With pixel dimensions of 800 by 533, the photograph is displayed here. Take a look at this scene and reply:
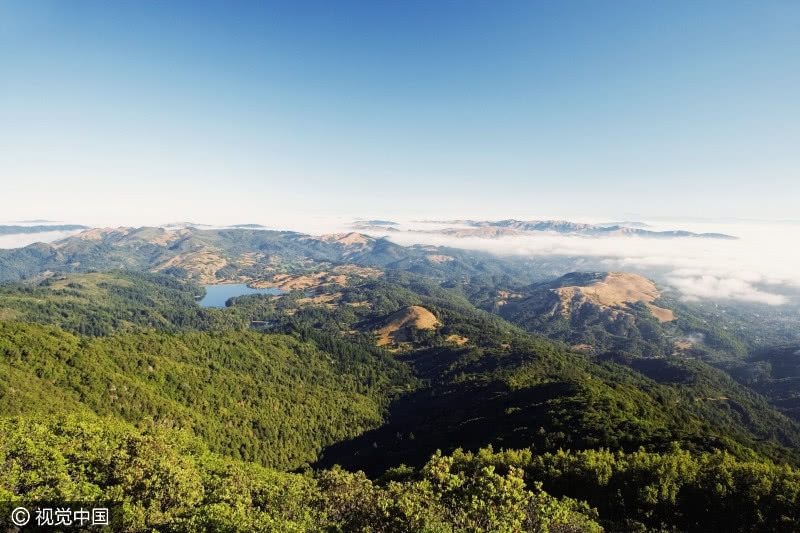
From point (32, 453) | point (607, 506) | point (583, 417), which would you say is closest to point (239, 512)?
point (32, 453)

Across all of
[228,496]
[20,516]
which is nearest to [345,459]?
[228,496]

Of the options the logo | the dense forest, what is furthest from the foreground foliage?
the logo

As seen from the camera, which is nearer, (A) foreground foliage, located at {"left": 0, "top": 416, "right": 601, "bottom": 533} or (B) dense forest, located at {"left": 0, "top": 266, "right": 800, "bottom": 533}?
(A) foreground foliage, located at {"left": 0, "top": 416, "right": 601, "bottom": 533}

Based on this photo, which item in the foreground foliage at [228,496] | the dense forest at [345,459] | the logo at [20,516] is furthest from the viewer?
the dense forest at [345,459]

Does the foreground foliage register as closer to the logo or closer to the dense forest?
the dense forest

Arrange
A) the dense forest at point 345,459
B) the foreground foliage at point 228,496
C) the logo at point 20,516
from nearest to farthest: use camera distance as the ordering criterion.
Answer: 1. the logo at point 20,516
2. the foreground foliage at point 228,496
3. the dense forest at point 345,459

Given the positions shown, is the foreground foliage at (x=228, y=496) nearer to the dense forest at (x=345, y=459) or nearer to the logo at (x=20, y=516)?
the dense forest at (x=345, y=459)

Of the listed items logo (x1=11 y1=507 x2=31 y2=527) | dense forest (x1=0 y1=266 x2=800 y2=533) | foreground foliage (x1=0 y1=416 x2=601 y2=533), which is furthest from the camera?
dense forest (x1=0 y1=266 x2=800 y2=533)

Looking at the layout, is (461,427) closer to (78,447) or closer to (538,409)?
(538,409)

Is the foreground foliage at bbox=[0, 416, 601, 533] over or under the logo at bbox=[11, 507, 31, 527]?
under

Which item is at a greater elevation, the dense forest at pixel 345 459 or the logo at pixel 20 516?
the logo at pixel 20 516

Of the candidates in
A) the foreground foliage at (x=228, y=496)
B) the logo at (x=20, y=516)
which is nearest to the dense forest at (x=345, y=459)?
the foreground foliage at (x=228, y=496)
